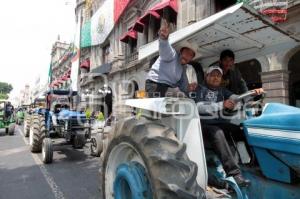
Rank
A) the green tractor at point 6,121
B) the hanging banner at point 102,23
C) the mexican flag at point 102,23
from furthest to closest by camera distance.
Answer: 1. the hanging banner at point 102,23
2. the mexican flag at point 102,23
3. the green tractor at point 6,121

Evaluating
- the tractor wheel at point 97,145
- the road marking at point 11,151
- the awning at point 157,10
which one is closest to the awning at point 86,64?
the awning at point 157,10

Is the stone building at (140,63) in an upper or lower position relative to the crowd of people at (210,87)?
upper

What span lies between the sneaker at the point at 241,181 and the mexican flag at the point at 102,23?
21.7m

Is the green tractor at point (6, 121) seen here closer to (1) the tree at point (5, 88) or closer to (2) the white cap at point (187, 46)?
(2) the white cap at point (187, 46)

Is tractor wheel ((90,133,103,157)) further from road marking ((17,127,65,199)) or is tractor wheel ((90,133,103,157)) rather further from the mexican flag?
the mexican flag

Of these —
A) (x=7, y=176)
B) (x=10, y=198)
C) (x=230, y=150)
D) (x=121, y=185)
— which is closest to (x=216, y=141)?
(x=230, y=150)

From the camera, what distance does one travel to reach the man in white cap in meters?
3.63

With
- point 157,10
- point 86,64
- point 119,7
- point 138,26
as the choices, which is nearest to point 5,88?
point 86,64

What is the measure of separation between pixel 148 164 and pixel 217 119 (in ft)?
3.28

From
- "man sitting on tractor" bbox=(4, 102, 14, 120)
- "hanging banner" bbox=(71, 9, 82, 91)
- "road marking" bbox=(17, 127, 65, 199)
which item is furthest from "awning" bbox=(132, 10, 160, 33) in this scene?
"hanging banner" bbox=(71, 9, 82, 91)

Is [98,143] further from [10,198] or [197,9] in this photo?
[197,9]

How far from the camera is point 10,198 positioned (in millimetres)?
5602

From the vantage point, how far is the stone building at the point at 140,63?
480 inches

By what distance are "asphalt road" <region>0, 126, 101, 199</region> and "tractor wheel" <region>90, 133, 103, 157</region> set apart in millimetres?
259
